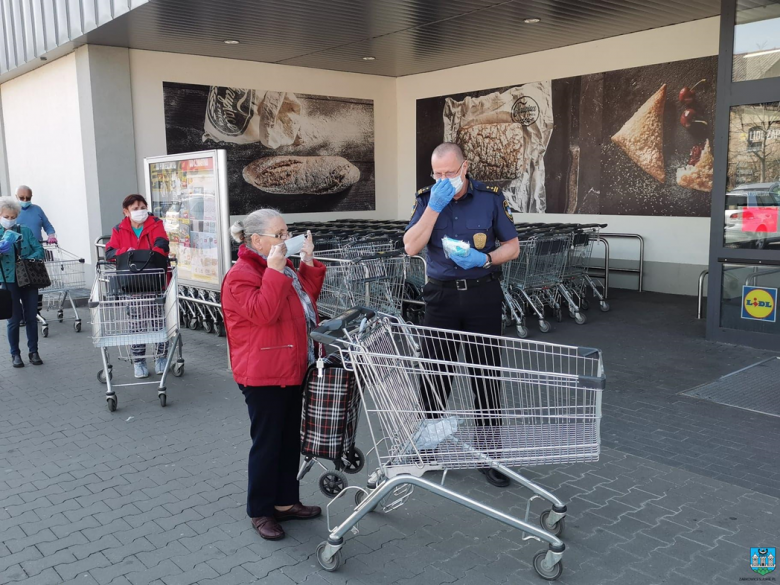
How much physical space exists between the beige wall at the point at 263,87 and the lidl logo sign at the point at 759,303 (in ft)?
28.4

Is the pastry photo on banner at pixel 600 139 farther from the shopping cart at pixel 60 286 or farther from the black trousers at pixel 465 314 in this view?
the shopping cart at pixel 60 286

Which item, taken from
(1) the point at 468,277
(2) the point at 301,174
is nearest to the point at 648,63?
(2) the point at 301,174

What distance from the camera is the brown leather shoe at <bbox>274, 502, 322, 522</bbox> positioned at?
3824 mm

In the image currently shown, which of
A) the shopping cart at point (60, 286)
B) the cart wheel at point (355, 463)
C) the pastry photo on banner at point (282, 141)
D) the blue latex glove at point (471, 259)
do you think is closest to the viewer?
the cart wheel at point (355, 463)

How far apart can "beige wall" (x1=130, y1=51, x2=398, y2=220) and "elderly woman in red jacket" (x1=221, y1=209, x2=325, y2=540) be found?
8.95m

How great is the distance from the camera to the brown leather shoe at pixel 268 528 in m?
3.63

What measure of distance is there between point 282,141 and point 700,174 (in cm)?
764

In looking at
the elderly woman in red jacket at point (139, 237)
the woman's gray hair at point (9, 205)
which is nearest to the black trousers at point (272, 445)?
the elderly woman in red jacket at point (139, 237)

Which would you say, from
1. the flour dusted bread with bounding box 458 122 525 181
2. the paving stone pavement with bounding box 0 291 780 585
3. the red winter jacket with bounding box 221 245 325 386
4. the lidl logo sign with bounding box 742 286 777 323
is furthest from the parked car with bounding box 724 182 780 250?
the red winter jacket with bounding box 221 245 325 386

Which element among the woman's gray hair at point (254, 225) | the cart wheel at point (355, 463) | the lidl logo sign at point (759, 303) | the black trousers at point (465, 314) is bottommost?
the cart wheel at point (355, 463)

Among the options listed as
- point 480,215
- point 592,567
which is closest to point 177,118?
point 480,215

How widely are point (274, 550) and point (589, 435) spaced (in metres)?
1.76

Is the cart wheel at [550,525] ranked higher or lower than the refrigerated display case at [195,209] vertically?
lower

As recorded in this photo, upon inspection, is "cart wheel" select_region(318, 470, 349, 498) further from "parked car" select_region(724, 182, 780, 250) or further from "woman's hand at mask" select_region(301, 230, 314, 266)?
"parked car" select_region(724, 182, 780, 250)
